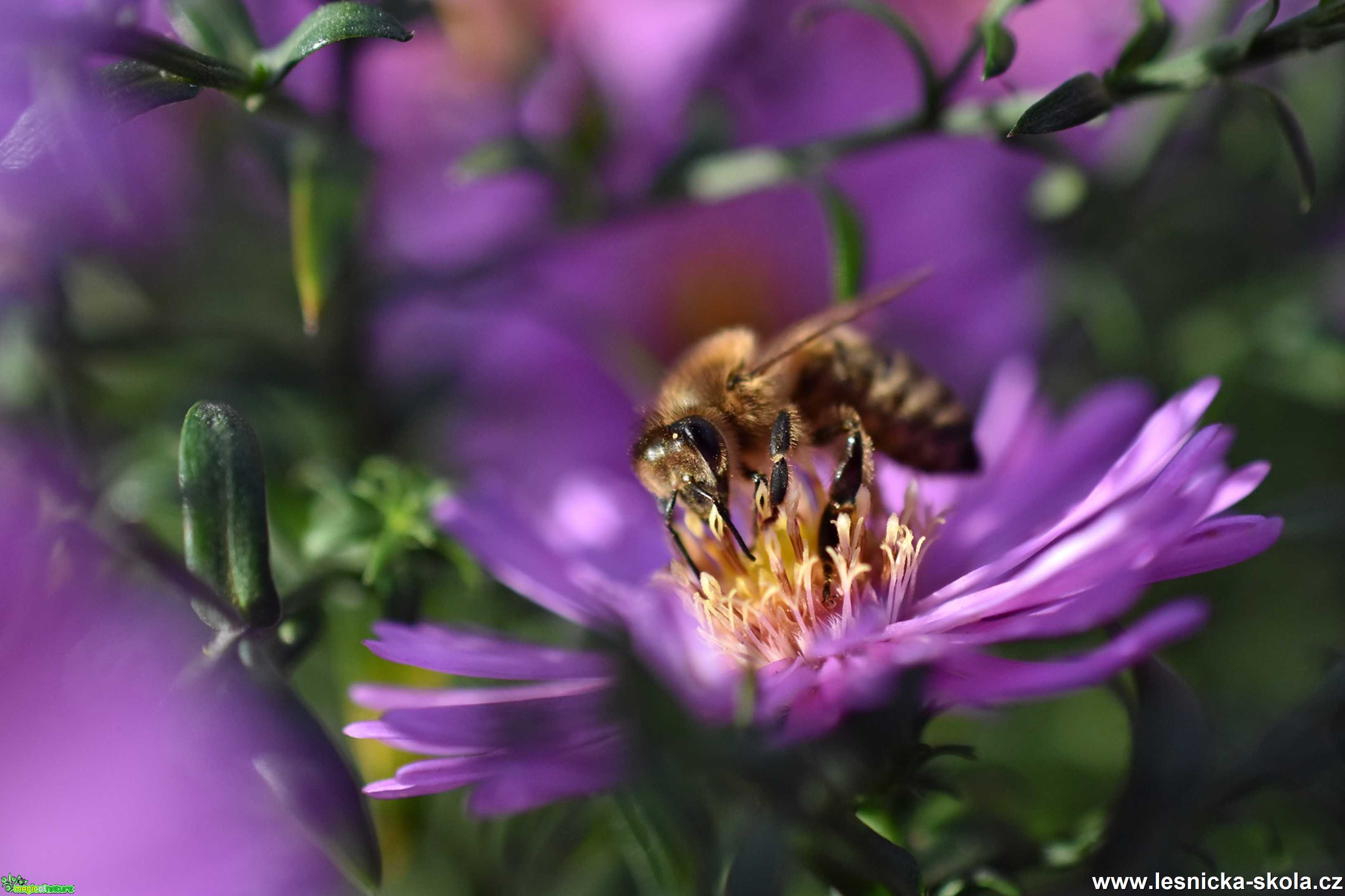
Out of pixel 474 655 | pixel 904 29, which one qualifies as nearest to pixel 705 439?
pixel 474 655

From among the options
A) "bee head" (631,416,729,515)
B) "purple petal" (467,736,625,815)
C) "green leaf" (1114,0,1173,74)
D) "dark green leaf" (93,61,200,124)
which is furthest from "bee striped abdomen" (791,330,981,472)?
"dark green leaf" (93,61,200,124)

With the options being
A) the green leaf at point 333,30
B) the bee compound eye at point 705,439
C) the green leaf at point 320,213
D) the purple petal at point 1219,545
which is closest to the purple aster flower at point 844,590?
the purple petal at point 1219,545

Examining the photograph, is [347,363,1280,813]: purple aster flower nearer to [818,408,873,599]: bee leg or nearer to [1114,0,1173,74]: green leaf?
[818,408,873,599]: bee leg

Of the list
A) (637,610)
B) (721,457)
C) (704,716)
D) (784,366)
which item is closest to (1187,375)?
(784,366)

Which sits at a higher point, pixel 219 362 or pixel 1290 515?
pixel 219 362

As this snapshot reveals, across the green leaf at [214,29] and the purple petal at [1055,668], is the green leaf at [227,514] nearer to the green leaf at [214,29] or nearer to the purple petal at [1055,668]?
the green leaf at [214,29]

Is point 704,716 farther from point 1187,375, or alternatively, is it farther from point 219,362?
point 1187,375

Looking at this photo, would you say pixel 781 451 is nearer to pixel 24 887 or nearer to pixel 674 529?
pixel 674 529
